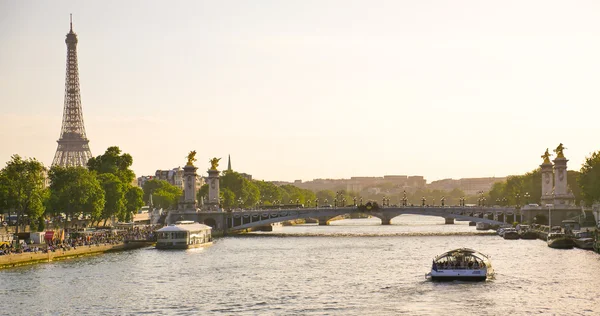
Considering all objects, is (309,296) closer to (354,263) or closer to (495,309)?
(495,309)

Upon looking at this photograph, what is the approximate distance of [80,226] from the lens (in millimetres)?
126938

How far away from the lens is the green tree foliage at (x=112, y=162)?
469ft

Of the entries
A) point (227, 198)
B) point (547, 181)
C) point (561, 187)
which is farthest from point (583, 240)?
point (227, 198)

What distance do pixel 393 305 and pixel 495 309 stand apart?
18.2ft

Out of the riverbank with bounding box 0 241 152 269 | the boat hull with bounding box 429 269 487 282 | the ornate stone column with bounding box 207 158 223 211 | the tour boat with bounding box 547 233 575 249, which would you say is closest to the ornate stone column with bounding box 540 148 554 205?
the tour boat with bounding box 547 233 575 249

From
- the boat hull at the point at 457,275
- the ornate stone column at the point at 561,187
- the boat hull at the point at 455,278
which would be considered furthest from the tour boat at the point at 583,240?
the boat hull at the point at 457,275

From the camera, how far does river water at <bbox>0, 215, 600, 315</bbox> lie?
57.9m

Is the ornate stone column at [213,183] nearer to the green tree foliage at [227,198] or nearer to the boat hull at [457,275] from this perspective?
the green tree foliage at [227,198]

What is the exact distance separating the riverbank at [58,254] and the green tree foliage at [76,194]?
893 cm

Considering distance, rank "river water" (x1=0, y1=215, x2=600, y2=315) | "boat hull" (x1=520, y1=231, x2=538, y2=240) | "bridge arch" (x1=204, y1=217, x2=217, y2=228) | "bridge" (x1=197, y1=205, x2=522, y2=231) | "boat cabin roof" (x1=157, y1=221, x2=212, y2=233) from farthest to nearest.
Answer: "bridge arch" (x1=204, y1=217, x2=217, y2=228) → "bridge" (x1=197, y1=205, x2=522, y2=231) → "boat hull" (x1=520, y1=231, x2=538, y2=240) → "boat cabin roof" (x1=157, y1=221, x2=212, y2=233) → "river water" (x1=0, y1=215, x2=600, y2=315)

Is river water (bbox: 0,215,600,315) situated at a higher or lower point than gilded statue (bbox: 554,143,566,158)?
lower

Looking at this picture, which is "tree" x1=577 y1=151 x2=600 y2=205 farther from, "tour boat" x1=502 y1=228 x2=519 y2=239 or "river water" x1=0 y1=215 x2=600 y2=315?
"river water" x1=0 y1=215 x2=600 y2=315

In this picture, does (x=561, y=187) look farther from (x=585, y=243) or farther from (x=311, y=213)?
(x=585, y=243)

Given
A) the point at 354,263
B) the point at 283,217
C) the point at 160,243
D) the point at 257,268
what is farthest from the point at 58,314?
the point at 283,217
